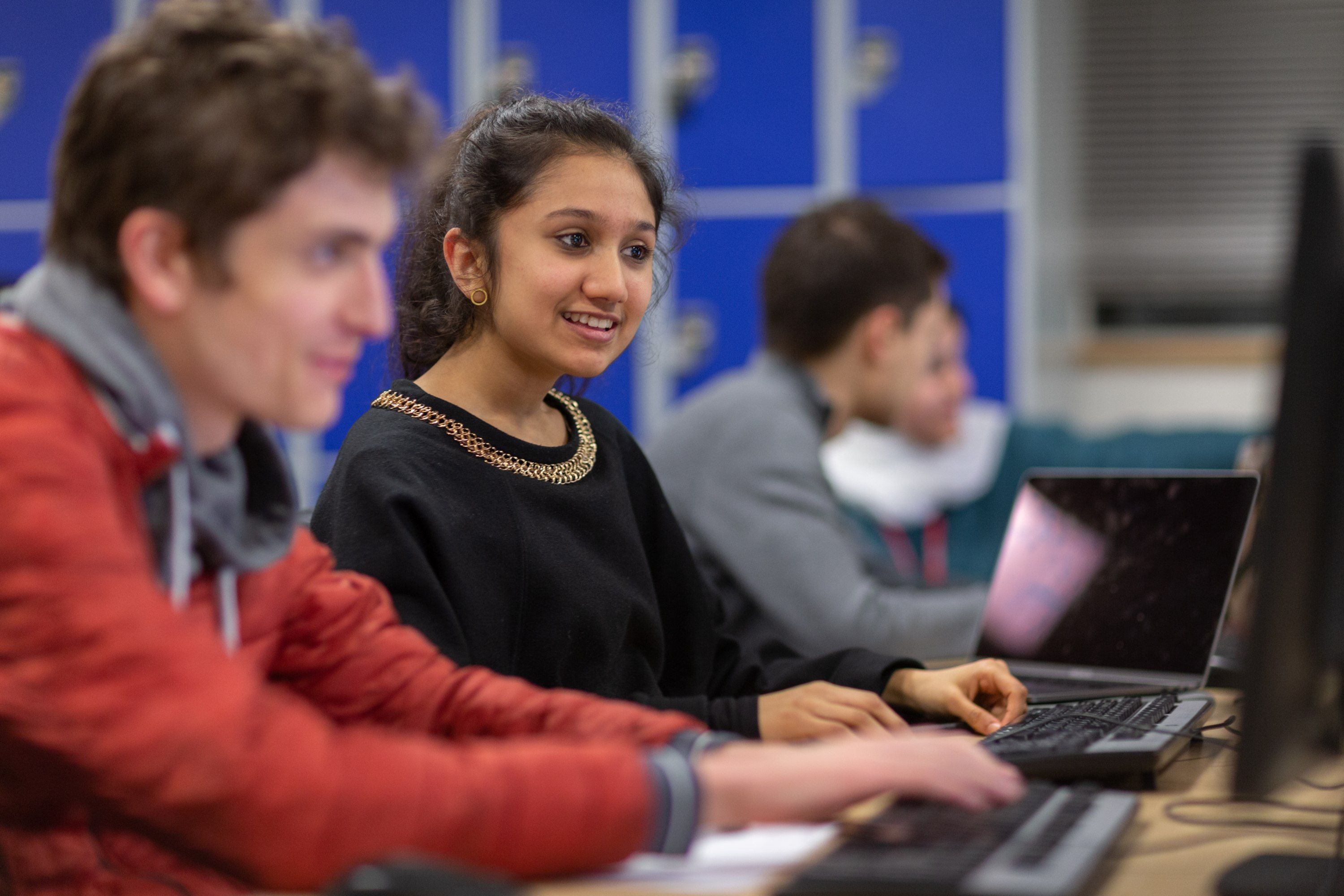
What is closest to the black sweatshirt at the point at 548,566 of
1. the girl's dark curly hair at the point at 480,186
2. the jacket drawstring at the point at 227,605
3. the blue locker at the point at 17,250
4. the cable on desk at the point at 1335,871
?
the girl's dark curly hair at the point at 480,186

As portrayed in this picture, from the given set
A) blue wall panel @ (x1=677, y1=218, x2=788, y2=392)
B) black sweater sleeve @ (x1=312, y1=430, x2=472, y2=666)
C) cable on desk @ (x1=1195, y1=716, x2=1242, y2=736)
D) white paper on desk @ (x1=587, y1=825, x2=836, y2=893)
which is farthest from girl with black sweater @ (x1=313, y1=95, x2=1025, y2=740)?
blue wall panel @ (x1=677, y1=218, x2=788, y2=392)

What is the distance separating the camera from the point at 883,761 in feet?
2.51

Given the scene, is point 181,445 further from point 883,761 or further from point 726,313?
point 726,313

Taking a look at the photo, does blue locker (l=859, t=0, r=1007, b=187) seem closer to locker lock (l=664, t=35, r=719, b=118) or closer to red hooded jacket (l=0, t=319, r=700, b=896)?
locker lock (l=664, t=35, r=719, b=118)

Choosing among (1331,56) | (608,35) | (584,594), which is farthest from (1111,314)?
(584,594)

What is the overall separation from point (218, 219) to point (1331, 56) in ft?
11.0

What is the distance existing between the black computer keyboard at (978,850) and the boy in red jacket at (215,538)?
2cm

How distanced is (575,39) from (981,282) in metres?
1.14

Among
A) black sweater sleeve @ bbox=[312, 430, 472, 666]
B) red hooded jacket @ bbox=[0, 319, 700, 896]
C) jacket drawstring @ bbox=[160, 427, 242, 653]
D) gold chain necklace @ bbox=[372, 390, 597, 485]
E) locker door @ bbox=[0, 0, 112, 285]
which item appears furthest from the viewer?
locker door @ bbox=[0, 0, 112, 285]

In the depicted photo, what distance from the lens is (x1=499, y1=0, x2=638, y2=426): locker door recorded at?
3336 millimetres

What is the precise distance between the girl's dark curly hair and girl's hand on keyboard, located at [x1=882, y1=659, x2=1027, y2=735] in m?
0.52

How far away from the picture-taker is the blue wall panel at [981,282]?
3.29 metres

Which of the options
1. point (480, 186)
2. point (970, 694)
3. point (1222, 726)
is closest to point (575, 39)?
point (480, 186)

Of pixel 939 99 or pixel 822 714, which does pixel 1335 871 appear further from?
pixel 939 99
